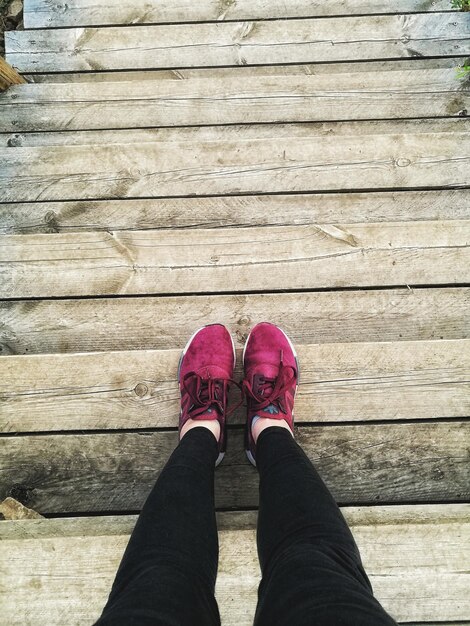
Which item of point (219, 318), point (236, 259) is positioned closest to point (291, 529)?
point (219, 318)

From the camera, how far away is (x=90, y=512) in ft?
3.60

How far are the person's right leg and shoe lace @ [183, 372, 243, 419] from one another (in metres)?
0.08

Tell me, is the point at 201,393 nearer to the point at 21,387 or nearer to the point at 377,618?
the point at 21,387

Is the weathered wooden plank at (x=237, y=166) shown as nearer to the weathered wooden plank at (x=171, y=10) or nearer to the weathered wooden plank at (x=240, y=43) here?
the weathered wooden plank at (x=240, y=43)

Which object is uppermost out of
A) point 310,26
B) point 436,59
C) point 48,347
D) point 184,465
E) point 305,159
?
point 310,26

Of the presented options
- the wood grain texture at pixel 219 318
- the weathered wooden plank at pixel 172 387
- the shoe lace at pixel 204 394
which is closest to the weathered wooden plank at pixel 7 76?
the wood grain texture at pixel 219 318

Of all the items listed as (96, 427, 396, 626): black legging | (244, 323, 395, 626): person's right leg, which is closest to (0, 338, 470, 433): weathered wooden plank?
(244, 323, 395, 626): person's right leg

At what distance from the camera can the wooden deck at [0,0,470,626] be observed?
94 centimetres

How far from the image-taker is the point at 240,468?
113 cm

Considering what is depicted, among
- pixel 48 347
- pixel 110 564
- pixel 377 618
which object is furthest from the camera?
pixel 48 347

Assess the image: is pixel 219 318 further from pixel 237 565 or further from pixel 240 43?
pixel 240 43

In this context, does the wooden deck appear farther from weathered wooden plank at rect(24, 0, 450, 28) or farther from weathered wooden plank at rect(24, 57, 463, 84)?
weathered wooden plank at rect(24, 0, 450, 28)

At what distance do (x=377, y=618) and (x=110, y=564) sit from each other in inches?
24.4

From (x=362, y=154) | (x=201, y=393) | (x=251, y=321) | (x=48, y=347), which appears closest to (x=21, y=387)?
(x=48, y=347)
